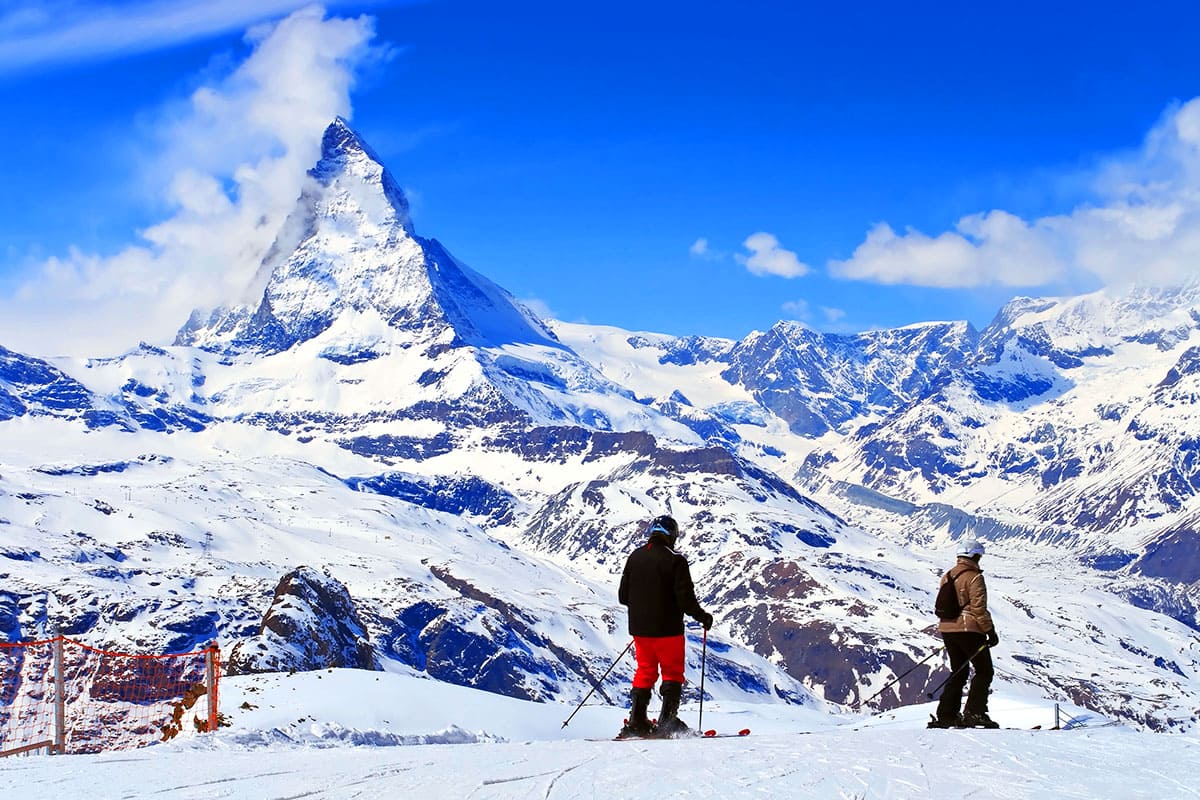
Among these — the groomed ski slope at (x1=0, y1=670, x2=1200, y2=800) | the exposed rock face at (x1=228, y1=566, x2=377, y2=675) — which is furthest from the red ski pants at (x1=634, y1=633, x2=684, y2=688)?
the exposed rock face at (x1=228, y1=566, x2=377, y2=675)

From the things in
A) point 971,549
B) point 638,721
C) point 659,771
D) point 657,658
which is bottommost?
point 659,771

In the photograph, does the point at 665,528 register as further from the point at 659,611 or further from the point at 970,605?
the point at 970,605

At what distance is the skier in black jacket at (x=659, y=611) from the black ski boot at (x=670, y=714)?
0.06ft

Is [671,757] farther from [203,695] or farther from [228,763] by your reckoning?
[203,695]

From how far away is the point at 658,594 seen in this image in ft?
76.1

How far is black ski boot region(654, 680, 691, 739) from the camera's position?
23609 mm

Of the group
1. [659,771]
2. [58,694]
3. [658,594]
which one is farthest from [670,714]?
[58,694]

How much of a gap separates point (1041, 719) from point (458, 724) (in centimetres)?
1912

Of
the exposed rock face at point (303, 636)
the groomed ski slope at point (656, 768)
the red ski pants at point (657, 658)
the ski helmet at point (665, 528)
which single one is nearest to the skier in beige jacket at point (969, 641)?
the groomed ski slope at point (656, 768)

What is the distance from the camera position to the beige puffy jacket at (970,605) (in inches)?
1008

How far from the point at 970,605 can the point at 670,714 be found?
617 centimetres

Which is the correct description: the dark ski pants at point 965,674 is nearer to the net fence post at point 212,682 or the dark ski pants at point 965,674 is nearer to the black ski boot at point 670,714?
the black ski boot at point 670,714

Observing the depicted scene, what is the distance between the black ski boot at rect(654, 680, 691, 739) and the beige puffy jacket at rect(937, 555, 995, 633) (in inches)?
206

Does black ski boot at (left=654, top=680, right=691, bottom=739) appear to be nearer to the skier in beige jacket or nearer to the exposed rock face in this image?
the skier in beige jacket
